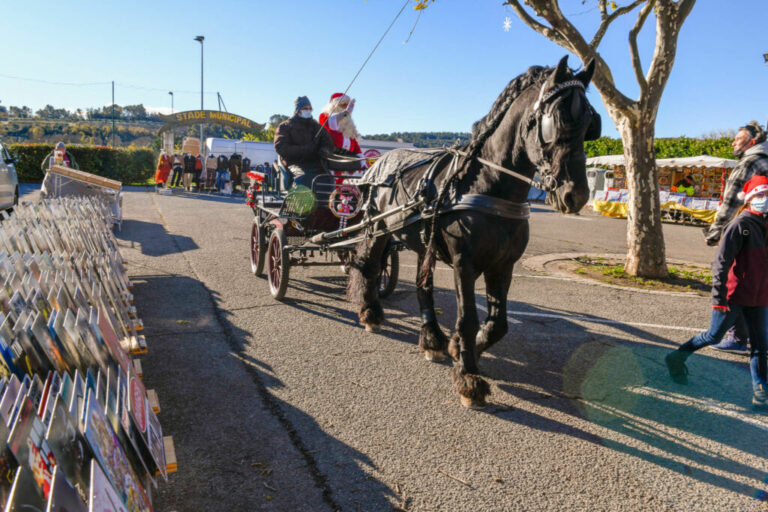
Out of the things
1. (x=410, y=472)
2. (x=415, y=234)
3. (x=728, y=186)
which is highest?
(x=728, y=186)

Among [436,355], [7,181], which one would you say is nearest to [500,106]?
[436,355]

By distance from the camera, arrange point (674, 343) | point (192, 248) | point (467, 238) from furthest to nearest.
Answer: point (192, 248) → point (674, 343) → point (467, 238)

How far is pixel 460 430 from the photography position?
3.25 metres

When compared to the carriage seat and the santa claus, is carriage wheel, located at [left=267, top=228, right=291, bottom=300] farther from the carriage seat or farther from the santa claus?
the santa claus

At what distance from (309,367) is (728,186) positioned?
14.2 feet

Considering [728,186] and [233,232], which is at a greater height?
[728,186]

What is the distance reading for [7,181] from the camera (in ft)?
41.4

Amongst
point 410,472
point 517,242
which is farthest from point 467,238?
point 410,472

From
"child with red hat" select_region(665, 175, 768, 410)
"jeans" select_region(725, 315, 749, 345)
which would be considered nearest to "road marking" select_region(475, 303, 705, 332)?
"jeans" select_region(725, 315, 749, 345)

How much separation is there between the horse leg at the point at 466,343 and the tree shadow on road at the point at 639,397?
33 cm

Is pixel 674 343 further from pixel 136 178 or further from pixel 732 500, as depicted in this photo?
pixel 136 178

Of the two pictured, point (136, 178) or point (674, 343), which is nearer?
point (674, 343)

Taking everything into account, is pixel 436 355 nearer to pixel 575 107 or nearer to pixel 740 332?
pixel 575 107

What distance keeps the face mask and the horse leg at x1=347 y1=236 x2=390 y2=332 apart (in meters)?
3.13
